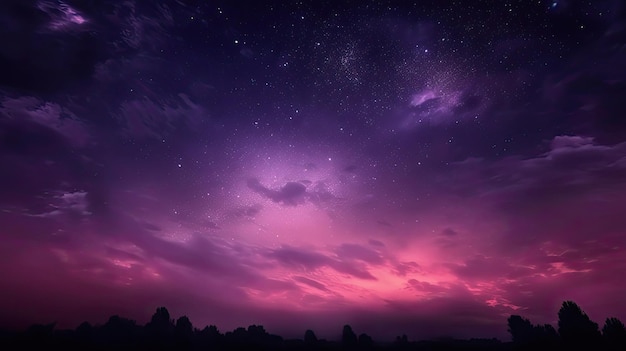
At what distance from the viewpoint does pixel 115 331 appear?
16175 cm

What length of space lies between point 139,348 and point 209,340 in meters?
40.2

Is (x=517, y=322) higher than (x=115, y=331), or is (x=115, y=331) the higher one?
(x=517, y=322)

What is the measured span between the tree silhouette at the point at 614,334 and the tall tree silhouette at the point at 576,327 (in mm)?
2861

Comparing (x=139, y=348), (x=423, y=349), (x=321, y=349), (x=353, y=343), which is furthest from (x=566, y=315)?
(x=139, y=348)

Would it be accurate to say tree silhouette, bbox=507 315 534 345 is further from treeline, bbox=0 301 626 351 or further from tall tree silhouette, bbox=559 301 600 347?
tall tree silhouette, bbox=559 301 600 347

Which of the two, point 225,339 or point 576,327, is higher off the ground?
point 576,327

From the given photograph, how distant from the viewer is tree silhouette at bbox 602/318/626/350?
95875 mm

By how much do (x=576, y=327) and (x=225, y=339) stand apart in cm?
15219

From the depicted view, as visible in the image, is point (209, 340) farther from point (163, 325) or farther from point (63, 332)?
point (63, 332)

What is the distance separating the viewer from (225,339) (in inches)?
6358

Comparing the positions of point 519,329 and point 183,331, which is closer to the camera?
point 519,329

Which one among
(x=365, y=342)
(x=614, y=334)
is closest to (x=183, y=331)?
(x=365, y=342)

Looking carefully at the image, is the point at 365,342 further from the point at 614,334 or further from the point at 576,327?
the point at 614,334

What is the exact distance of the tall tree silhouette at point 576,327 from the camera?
334ft
